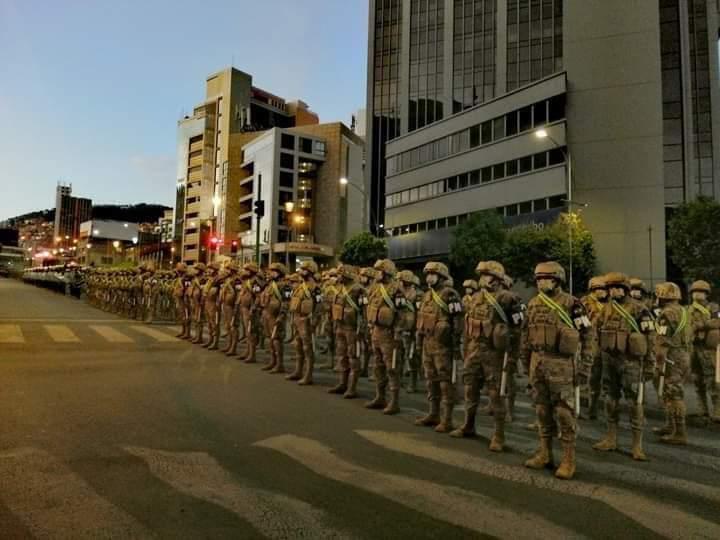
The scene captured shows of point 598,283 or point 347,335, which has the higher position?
point 598,283

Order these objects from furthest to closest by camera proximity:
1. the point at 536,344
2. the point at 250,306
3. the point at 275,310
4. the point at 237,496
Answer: the point at 250,306, the point at 275,310, the point at 536,344, the point at 237,496

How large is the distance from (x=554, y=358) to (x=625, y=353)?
4.77 feet

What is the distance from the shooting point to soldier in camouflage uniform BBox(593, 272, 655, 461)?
22.3 feet

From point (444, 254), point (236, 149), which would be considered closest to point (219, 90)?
point (236, 149)

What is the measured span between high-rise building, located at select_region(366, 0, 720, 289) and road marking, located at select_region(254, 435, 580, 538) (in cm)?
2604

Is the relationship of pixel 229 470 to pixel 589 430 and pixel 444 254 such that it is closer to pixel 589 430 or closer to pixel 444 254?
pixel 589 430

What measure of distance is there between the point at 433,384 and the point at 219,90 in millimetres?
97483

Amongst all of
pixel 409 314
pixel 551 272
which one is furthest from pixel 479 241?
pixel 551 272

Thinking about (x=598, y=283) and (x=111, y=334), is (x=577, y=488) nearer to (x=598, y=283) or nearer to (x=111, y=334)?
(x=598, y=283)

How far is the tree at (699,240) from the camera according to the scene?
32.0 metres

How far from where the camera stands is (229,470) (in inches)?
215

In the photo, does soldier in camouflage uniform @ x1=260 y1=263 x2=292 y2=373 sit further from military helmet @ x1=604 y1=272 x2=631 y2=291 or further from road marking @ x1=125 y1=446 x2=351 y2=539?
military helmet @ x1=604 y1=272 x2=631 y2=291

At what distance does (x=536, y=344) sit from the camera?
6180 mm

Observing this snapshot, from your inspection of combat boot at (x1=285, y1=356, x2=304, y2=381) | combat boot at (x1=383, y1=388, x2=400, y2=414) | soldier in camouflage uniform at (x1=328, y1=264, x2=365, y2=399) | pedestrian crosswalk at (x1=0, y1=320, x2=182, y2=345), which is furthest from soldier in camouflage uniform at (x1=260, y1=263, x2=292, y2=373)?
pedestrian crosswalk at (x1=0, y1=320, x2=182, y2=345)
